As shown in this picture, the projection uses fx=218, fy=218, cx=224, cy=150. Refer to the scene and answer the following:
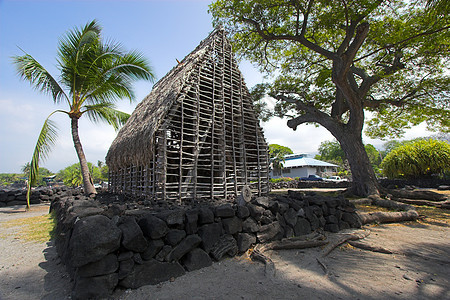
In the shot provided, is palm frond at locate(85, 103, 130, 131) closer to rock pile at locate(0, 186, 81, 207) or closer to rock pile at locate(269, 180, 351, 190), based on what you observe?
rock pile at locate(0, 186, 81, 207)

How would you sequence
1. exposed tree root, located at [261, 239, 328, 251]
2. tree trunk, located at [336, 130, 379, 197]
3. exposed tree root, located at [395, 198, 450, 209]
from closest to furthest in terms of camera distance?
1. exposed tree root, located at [261, 239, 328, 251]
2. exposed tree root, located at [395, 198, 450, 209]
3. tree trunk, located at [336, 130, 379, 197]

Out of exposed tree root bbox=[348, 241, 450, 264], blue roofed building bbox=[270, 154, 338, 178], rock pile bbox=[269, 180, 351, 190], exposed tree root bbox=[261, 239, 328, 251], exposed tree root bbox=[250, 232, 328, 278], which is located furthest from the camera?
blue roofed building bbox=[270, 154, 338, 178]

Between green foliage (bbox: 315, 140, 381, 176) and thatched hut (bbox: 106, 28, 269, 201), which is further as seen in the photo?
green foliage (bbox: 315, 140, 381, 176)

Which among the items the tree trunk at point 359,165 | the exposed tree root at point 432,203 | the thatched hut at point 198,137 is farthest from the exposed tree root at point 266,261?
the exposed tree root at point 432,203

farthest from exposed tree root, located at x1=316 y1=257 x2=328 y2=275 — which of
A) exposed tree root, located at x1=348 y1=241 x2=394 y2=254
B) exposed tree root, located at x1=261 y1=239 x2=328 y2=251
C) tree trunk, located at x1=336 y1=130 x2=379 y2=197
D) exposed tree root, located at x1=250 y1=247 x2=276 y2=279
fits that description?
tree trunk, located at x1=336 y1=130 x2=379 y2=197

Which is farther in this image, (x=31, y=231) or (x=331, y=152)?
(x=331, y=152)

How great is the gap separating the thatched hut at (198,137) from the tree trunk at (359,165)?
4.53m

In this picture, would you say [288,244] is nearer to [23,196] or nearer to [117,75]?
[117,75]

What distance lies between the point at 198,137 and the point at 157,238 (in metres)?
4.94

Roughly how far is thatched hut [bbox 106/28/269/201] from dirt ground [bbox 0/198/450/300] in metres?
3.50

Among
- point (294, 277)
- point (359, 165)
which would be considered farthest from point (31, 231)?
point (359, 165)

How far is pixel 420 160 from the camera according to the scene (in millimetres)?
17000

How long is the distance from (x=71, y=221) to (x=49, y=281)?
0.90 meters

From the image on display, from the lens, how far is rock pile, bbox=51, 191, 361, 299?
280 centimetres
